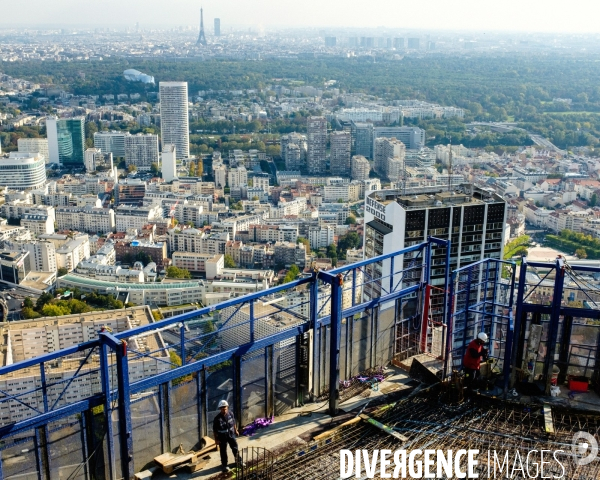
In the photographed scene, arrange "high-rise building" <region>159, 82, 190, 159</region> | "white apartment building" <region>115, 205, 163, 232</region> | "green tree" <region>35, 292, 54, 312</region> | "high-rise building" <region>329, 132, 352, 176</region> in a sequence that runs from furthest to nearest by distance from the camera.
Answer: "high-rise building" <region>159, 82, 190, 159</region>, "high-rise building" <region>329, 132, 352, 176</region>, "white apartment building" <region>115, 205, 163, 232</region>, "green tree" <region>35, 292, 54, 312</region>

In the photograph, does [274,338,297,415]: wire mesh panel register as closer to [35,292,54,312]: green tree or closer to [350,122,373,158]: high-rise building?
[35,292,54,312]: green tree

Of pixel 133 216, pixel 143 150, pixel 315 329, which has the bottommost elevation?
pixel 133 216

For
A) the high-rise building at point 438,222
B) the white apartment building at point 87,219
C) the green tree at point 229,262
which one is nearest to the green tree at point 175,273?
the green tree at point 229,262

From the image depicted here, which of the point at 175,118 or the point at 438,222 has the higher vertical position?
the point at 438,222

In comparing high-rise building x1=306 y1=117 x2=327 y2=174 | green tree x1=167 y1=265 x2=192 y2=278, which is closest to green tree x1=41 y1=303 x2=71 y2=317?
green tree x1=167 y1=265 x2=192 y2=278

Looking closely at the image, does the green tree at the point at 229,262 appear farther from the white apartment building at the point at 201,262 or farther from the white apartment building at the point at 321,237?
the white apartment building at the point at 321,237

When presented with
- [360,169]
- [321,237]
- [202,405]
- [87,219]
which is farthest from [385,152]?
[202,405]

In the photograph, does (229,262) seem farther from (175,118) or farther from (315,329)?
(175,118)
